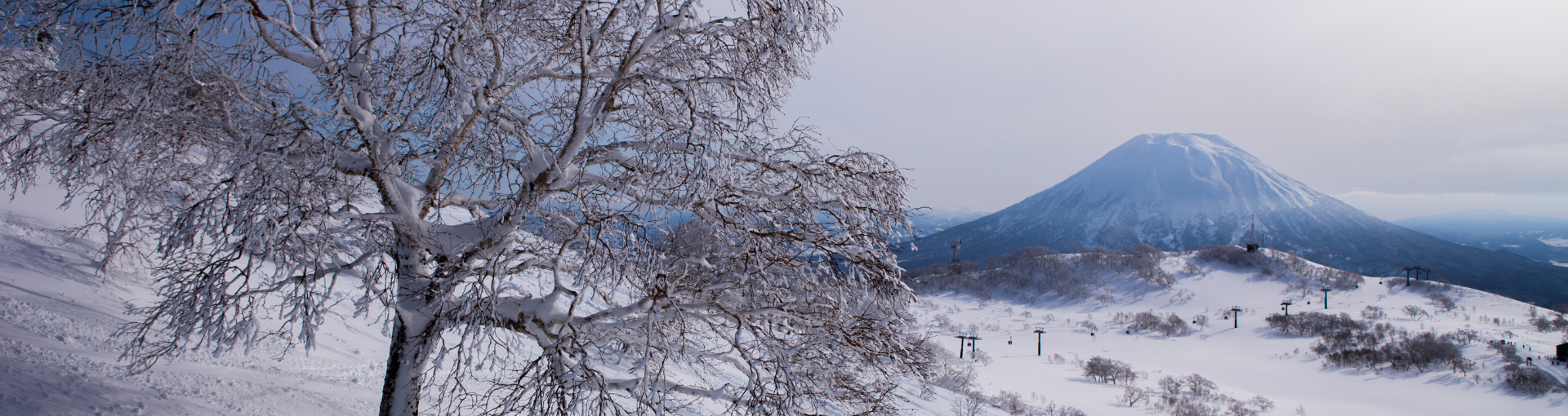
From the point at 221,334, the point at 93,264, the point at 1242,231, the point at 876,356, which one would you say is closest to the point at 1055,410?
the point at 876,356

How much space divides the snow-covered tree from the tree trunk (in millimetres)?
14

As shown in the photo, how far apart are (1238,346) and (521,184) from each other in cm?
4670

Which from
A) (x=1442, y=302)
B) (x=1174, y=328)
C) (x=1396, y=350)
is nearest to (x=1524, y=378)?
(x=1396, y=350)

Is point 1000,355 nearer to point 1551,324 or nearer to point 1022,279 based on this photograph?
point 1022,279

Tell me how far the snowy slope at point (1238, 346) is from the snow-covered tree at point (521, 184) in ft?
37.3

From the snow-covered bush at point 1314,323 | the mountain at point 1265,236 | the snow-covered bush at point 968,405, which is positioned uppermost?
the mountain at point 1265,236

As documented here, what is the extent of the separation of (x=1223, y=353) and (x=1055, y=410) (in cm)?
2438

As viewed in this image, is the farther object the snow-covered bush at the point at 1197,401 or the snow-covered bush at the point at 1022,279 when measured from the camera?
the snow-covered bush at the point at 1022,279

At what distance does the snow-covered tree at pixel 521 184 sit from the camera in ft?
11.3

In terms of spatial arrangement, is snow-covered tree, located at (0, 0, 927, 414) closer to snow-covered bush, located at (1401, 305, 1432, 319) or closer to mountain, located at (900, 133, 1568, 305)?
snow-covered bush, located at (1401, 305, 1432, 319)

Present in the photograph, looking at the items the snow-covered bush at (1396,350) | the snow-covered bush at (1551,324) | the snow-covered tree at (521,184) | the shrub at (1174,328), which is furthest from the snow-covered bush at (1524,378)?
the snow-covered tree at (521,184)

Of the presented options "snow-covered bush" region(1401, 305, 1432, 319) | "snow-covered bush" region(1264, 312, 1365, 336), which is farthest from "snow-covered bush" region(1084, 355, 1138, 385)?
"snow-covered bush" region(1401, 305, 1432, 319)

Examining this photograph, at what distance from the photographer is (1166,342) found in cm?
3888

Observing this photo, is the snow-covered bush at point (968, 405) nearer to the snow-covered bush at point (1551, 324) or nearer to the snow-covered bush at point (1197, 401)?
the snow-covered bush at point (1197, 401)
